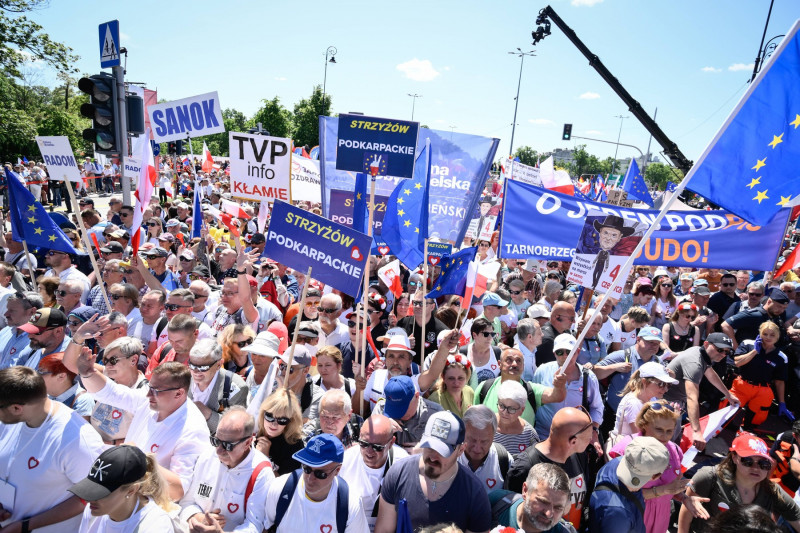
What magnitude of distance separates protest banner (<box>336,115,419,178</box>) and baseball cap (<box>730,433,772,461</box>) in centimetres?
394

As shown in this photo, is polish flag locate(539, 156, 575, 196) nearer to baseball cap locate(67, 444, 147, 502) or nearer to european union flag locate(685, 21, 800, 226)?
european union flag locate(685, 21, 800, 226)

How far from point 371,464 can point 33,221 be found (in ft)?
18.6

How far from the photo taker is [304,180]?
11352 millimetres

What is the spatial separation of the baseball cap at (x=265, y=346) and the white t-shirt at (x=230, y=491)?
118cm

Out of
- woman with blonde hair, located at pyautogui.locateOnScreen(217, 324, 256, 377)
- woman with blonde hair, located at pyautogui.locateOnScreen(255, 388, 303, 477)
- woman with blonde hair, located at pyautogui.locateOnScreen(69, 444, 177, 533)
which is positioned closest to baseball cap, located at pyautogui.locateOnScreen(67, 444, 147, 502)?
woman with blonde hair, located at pyautogui.locateOnScreen(69, 444, 177, 533)

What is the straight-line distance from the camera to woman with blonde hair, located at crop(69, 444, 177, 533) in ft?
7.72

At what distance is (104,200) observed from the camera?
26.7m

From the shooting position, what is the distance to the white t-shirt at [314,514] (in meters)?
2.62

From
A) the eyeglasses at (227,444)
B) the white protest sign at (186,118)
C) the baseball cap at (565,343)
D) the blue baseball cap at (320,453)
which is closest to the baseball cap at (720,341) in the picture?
the baseball cap at (565,343)

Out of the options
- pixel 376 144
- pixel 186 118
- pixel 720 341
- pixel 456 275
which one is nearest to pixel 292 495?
pixel 456 275

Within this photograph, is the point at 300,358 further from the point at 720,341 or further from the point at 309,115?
the point at 309,115

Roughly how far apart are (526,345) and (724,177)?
2.40m

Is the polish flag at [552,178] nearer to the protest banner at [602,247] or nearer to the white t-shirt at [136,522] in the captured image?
the protest banner at [602,247]

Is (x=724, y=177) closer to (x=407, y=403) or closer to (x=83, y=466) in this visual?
(x=407, y=403)
